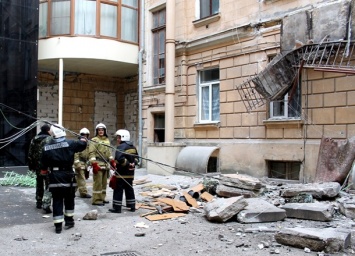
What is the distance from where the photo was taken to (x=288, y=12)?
10914mm

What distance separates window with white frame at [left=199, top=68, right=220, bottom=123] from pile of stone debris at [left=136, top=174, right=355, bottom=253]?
4104 millimetres

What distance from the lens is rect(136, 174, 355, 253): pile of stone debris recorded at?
17.6 feet

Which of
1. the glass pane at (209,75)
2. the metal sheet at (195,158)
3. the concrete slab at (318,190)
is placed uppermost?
the glass pane at (209,75)

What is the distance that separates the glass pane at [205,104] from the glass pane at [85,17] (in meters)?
Answer: 5.01

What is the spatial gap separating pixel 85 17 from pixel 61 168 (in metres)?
10.4

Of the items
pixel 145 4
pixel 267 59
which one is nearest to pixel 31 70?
pixel 145 4

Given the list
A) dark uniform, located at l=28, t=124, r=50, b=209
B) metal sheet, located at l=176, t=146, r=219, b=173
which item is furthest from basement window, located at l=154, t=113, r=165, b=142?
dark uniform, located at l=28, t=124, r=50, b=209

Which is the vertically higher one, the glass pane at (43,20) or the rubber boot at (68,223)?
the glass pane at (43,20)

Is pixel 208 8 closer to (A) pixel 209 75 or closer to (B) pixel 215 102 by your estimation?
(A) pixel 209 75

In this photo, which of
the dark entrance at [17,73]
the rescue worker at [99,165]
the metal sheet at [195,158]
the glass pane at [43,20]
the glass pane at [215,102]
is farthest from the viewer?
the glass pane at [43,20]

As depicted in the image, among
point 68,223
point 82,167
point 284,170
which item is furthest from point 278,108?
point 68,223

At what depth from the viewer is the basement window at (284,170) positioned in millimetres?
10820

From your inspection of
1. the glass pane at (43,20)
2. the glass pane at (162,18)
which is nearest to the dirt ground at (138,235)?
the glass pane at (43,20)

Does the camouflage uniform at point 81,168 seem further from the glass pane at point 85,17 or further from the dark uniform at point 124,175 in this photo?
the glass pane at point 85,17
